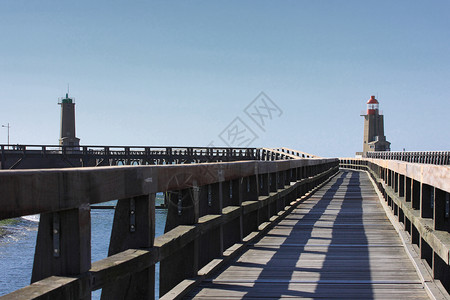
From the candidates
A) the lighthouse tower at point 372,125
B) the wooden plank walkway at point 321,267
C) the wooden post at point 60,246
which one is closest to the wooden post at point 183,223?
the wooden plank walkway at point 321,267

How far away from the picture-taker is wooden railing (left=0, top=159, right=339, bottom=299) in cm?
260

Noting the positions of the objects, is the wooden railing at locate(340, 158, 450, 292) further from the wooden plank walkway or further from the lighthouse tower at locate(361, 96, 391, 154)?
the lighthouse tower at locate(361, 96, 391, 154)

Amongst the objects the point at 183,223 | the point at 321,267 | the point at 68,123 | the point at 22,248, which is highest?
the point at 68,123

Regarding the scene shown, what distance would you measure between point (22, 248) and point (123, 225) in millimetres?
38671

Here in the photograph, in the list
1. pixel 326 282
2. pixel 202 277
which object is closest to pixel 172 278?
pixel 202 277

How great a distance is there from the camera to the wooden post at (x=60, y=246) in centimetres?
282

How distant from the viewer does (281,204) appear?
11156 mm

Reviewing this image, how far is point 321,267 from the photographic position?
6062mm

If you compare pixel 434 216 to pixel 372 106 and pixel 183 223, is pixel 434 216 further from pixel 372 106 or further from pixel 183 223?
pixel 372 106

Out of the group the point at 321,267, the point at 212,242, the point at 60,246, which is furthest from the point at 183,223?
the point at 60,246

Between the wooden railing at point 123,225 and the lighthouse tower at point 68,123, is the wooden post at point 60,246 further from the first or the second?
the lighthouse tower at point 68,123

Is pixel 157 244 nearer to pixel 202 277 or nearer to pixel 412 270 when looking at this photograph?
pixel 202 277

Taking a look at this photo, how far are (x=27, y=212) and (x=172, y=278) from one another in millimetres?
2563

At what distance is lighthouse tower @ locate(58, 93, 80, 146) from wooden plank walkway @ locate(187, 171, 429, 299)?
87218mm
